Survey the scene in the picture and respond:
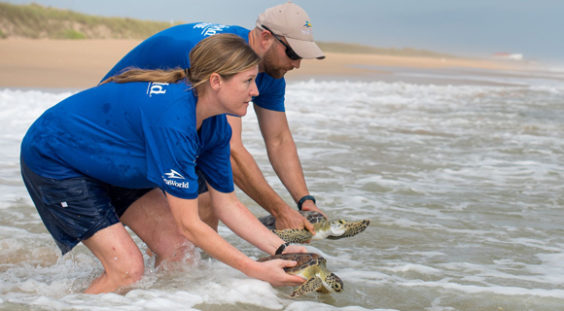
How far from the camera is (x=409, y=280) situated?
345cm

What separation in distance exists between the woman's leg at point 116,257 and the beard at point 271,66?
1.21 meters

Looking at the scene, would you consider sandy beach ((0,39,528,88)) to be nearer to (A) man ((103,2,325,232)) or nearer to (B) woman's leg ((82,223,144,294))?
(A) man ((103,2,325,232))

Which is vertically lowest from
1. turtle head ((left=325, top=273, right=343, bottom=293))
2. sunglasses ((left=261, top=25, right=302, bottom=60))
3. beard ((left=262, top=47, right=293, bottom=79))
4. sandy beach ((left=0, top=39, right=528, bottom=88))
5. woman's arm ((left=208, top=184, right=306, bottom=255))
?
sandy beach ((left=0, top=39, right=528, bottom=88))

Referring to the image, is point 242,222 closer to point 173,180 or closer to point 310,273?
point 310,273

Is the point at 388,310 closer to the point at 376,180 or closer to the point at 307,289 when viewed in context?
the point at 307,289

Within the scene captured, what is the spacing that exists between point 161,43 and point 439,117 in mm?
Result: 8289

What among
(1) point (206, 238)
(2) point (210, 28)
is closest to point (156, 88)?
(1) point (206, 238)

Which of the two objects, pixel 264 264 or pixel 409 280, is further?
pixel 409 280

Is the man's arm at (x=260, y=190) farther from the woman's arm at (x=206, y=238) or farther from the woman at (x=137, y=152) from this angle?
the woman's arm at (x=206, y=238)

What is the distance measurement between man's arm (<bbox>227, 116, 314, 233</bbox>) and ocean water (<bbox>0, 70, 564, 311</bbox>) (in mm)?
Answer: 370

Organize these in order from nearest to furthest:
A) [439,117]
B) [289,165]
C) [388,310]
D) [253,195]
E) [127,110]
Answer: [127,110] → [388,310] → [253,195] → [289,165] → [439,117]

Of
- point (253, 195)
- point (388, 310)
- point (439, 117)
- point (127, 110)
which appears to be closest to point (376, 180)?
point (253, 195)

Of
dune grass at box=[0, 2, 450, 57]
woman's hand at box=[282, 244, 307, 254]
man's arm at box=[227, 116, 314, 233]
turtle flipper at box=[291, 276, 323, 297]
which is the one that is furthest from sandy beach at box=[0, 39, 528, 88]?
turtle flipper at box=[291, 276, 323, 297]

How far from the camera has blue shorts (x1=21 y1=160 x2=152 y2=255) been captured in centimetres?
278
